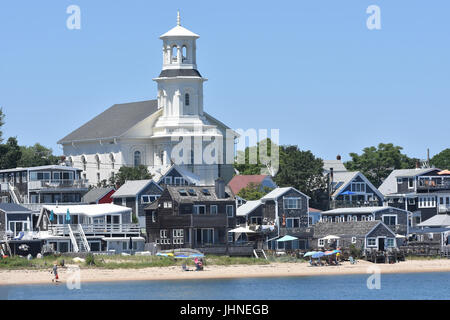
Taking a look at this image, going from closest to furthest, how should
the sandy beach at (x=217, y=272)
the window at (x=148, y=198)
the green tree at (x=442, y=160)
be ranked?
the sandy beach at (x=217, y=272) → the window at (x=148, y=198) → the green tree at (x=442, y=160)

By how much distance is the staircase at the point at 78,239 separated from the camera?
314 feet

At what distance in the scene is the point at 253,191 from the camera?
120 m

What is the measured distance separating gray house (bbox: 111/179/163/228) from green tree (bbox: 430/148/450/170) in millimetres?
63680

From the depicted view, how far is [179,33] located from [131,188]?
A: 26.6 metres

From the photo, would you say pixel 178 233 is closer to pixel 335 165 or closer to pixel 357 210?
pixel 357 210

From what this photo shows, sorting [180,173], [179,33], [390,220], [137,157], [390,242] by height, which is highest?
[179,33]

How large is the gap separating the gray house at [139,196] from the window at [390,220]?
1927cm

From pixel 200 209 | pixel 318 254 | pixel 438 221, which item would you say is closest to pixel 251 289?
pixel 318 254

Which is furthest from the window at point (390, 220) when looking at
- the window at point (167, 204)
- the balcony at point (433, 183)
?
the window at point (167, 204)

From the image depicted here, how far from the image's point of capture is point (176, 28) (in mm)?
132750

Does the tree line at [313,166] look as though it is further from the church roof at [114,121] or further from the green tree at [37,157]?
the green tree at [37,157]

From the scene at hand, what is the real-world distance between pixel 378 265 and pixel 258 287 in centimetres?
1758
